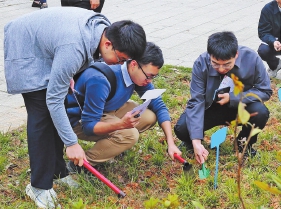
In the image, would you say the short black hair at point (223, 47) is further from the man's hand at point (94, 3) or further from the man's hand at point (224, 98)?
the man's hand at point (94, 3)

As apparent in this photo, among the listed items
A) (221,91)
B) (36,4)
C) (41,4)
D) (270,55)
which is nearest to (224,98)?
(221,91)

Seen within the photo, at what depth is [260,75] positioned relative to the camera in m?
3.36

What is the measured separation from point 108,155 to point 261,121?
3.58 ft

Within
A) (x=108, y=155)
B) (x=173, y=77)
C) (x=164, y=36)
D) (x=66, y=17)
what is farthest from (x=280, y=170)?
(x=164, y=36)

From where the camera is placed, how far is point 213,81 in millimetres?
3371

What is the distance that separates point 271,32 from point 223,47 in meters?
2.38

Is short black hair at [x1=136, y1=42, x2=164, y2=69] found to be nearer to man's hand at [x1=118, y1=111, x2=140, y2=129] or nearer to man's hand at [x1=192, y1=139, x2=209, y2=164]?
man's hand at [x1=118, y1=111, x2=140, y2=129]

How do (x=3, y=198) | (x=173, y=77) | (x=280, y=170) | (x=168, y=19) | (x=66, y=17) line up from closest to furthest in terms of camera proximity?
(x=280, y=170)
(x=66, y=17)
(x=3, y=198)
(x=173, y=77)
(x=168, y=19)

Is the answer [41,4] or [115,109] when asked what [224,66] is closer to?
[115,109]

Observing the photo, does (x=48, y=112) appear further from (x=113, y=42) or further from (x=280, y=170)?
(x=280, y=170)

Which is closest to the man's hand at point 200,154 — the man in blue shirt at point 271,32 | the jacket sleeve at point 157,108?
the jacket sleeve at point 157,108

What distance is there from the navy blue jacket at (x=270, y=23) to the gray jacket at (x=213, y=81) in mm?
1895

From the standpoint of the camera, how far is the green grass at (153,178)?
9.71ft

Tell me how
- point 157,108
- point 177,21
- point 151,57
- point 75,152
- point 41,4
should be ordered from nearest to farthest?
point 75,152 < point 151,57 < point 157,108 < point 177,21 < point 41,4
